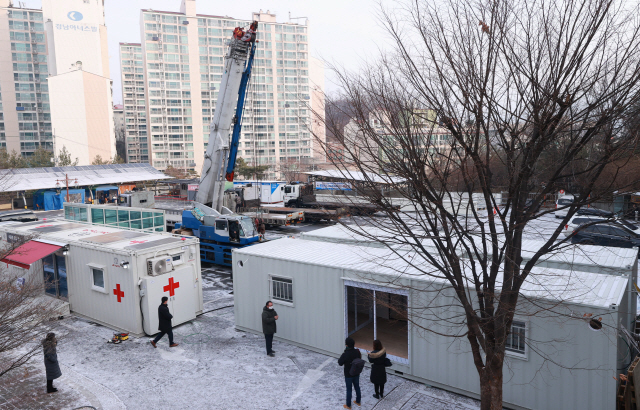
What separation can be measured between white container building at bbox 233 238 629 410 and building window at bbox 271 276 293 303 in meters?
0.03

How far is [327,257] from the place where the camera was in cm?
1090

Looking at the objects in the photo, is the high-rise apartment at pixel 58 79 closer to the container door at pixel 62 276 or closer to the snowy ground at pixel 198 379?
the container door at pixel 62 276

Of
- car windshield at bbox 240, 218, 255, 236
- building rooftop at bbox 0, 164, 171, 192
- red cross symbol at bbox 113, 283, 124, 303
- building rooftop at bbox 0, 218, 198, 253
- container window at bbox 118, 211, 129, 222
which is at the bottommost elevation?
red cross symbol at bbox 113, 283, 124, 303

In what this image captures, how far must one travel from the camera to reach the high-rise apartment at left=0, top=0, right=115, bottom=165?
228 feet

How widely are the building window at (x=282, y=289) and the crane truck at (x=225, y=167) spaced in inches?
305

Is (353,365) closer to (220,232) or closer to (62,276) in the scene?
(62,276)

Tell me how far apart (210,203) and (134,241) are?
7.65 metres

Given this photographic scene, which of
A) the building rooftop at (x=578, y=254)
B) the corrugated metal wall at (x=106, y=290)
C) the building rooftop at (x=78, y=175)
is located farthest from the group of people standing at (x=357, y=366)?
the building rooftop at (x=78, y=175)

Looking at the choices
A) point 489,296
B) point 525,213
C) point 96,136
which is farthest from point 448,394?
point 96,136

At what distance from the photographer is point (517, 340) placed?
26.2 ft

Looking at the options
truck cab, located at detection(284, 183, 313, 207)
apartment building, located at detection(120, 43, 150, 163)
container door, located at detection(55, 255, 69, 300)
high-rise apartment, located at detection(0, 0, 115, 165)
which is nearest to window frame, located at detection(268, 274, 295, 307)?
container door, located at detection(55, 255, 69, 300)

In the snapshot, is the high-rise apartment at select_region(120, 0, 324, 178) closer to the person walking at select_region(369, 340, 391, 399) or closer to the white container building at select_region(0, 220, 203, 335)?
the white container building at select_region(0, 220, 203, 335)

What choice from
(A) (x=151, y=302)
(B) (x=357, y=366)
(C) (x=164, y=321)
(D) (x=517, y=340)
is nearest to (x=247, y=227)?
(A) (x=151, y=302)

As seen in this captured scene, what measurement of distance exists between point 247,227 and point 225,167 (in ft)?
9.43
